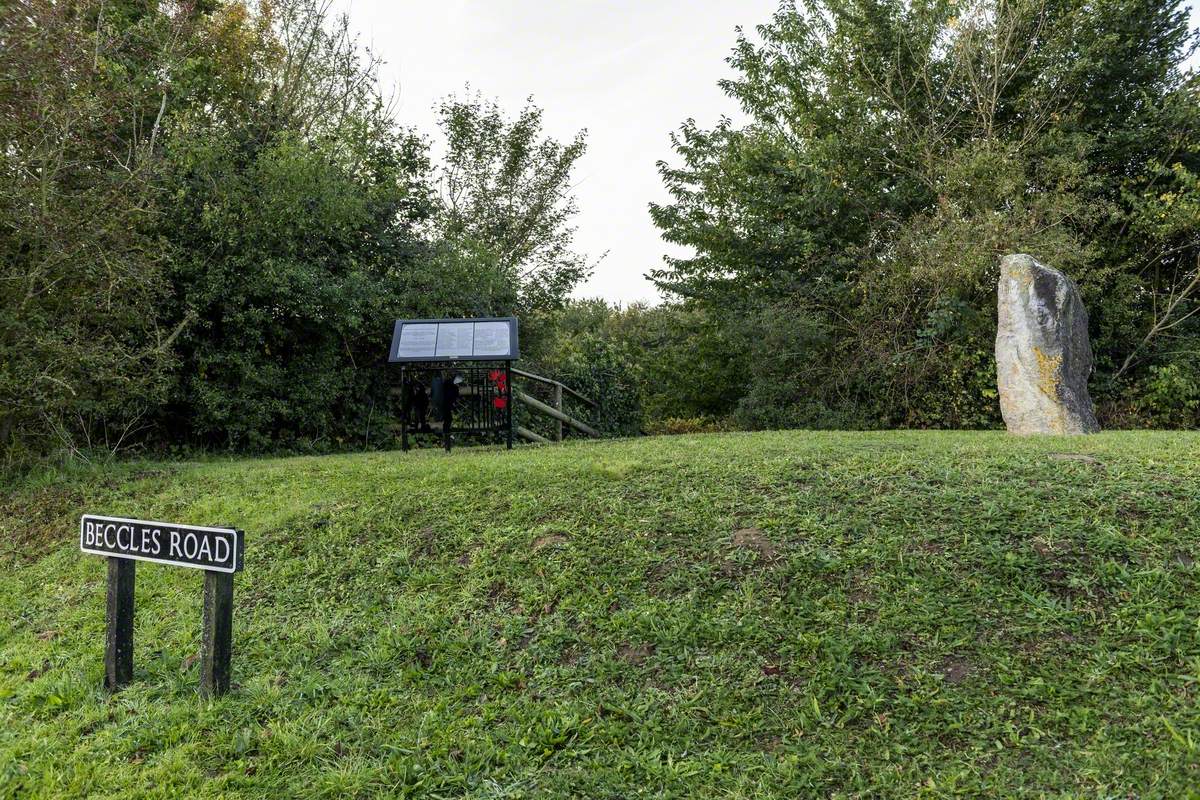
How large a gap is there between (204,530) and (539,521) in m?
2.01

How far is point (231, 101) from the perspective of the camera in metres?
11.5

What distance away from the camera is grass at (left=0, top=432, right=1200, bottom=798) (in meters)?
2.57

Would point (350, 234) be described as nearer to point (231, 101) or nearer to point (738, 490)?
point (231, 101)

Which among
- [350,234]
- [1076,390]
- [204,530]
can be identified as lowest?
[204,530]

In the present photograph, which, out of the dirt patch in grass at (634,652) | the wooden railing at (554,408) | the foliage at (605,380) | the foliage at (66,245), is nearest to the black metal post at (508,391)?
the wooden railing at (554,408)

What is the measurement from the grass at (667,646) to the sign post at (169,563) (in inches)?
5.9

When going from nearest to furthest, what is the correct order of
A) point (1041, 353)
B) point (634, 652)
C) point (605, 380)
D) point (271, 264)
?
point (634, 652), point (1041, 353), point (271, 264), point (605, 380)

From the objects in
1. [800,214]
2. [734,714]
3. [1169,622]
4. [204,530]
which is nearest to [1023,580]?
[1169,622]

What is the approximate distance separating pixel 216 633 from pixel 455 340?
5133mm

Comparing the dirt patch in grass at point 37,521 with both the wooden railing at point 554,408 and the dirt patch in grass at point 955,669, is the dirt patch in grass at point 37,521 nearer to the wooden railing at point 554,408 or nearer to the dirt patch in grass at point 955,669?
the wooden railing at point 554,408

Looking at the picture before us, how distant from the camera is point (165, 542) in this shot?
3.12 meters

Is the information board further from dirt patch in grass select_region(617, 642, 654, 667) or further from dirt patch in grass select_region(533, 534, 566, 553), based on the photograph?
dirt patch in grass select_region(617, 642, 654, 667)

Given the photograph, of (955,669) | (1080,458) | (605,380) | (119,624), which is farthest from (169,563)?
(605,380)

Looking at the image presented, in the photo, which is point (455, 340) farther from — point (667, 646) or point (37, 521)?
point (667, 646)
